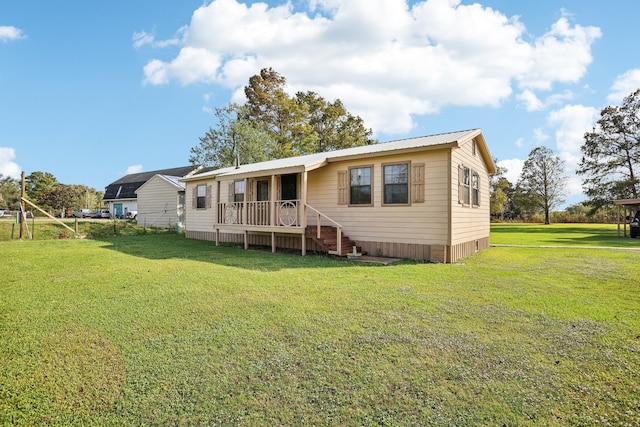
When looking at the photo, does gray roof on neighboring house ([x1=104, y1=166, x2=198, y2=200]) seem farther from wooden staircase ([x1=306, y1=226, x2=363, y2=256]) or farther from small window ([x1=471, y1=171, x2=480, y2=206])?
small window ([x1=471, y1=171, x2=480, y2=206])

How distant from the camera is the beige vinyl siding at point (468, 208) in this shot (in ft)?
29.6

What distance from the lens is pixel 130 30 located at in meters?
11.6

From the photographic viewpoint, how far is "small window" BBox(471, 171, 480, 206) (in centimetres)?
1098

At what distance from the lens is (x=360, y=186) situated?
10281 millimetres

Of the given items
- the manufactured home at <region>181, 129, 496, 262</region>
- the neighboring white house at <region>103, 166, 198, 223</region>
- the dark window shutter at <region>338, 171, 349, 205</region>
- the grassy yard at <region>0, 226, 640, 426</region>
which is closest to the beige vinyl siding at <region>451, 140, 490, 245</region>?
the manufactured home at <region>181, 129, 496, 262</region>

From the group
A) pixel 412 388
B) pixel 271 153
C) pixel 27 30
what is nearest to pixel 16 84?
pixel 27 30

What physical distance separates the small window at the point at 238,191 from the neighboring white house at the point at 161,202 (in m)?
9.35

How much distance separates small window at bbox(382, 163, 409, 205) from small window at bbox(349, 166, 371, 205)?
1.81ft

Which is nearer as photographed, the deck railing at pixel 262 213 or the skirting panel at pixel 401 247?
the skirting panel at pixel 401 247

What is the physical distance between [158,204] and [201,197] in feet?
31.7

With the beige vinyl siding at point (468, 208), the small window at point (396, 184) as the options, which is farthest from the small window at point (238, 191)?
the beige vinyl siding at point (468, 208)

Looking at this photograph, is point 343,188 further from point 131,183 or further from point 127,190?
point 131,183

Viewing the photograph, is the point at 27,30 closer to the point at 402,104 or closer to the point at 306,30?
the point at 306,30

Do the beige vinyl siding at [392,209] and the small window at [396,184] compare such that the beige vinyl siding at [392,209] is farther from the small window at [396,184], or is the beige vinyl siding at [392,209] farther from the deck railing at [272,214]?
the deck railing at [272,214]
